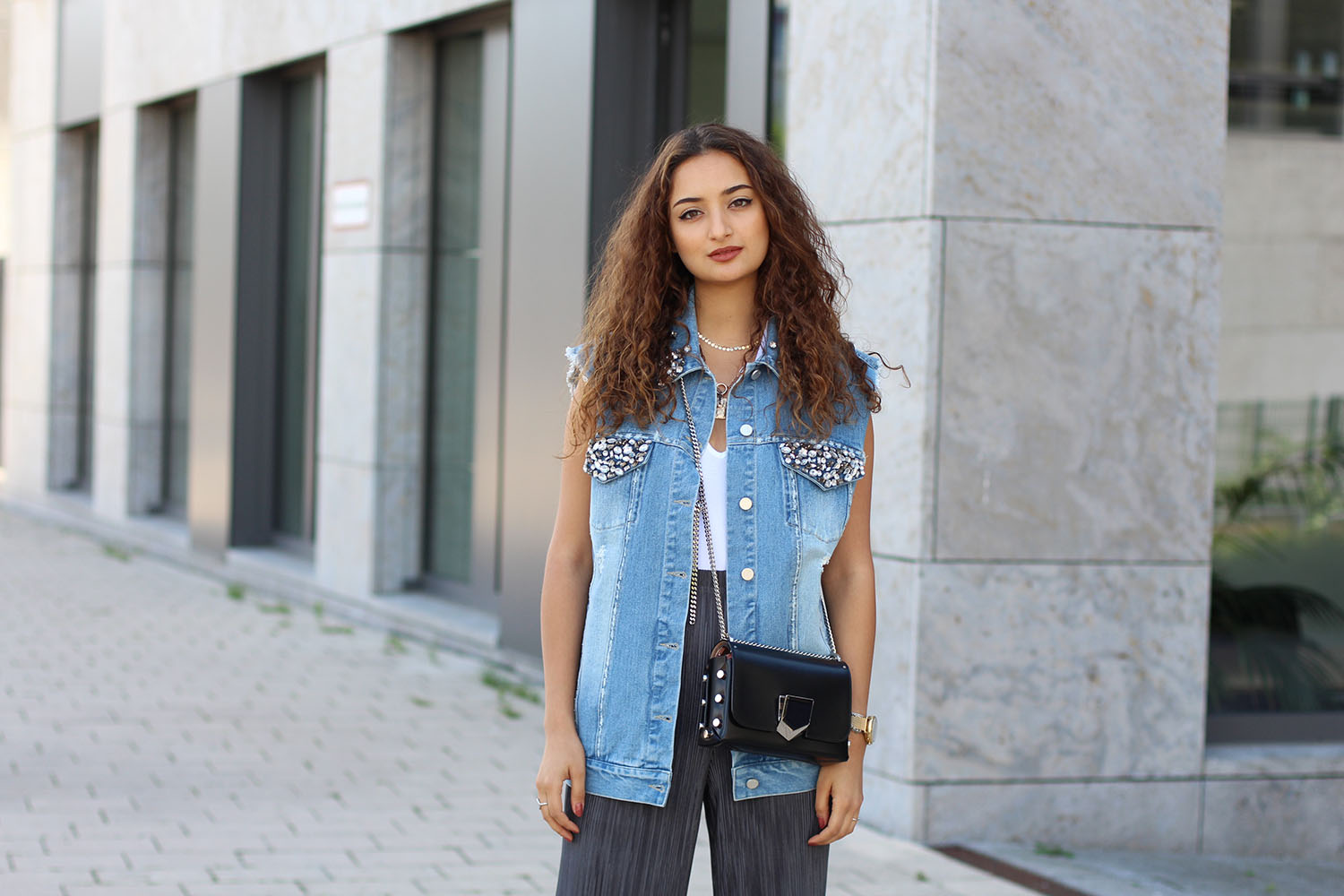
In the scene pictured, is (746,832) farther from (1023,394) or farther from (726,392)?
(1023,394)

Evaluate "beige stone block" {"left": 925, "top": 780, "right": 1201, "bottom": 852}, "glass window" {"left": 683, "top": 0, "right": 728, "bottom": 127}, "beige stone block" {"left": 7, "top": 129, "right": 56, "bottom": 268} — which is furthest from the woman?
"beige stone block" {"left": 7, "top": 129, "right": 56, "bottom": 268}

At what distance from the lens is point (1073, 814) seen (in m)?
5.46

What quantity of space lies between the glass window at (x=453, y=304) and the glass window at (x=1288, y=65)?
4385 millimetres

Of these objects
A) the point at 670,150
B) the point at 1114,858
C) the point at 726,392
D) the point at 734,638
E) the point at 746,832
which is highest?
the point at 670,150

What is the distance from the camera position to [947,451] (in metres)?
5.34

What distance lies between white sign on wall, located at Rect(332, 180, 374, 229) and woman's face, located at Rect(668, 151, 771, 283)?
6.91 metres

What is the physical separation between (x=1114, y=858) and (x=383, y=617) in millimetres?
4918

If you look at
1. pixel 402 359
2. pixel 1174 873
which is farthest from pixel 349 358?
pixel 1174 873

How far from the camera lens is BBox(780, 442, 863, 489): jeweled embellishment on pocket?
270 centimetres

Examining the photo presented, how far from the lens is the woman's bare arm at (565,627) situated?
8.83 feet

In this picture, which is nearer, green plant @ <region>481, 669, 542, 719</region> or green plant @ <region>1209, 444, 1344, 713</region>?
green plant @ <region>1209, 444, 1344, 713</region>

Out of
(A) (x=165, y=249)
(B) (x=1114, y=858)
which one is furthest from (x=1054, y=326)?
(A) (x=165, y=249)

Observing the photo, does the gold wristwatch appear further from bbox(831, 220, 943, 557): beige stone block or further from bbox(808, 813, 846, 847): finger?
bbox(831, 220, 943, 557): beige stone block

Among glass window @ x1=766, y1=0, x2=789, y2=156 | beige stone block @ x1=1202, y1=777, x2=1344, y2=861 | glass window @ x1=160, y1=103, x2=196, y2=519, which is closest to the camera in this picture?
beige stone block @ x1=1202, y1=777, x2=1344, y2=861
